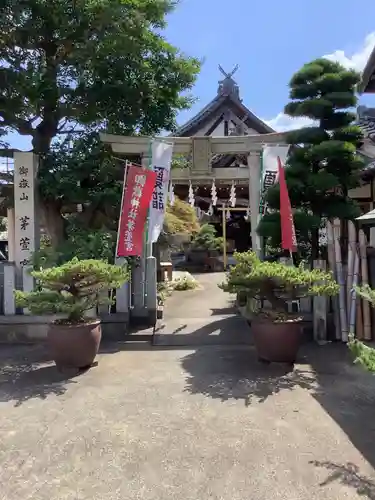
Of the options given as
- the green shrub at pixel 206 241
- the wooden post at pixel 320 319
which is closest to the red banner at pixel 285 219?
the wooden post at pixel 320 319

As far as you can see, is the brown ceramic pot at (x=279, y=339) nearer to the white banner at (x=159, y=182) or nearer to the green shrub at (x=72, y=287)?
the green shrub at (x=72, y=287)

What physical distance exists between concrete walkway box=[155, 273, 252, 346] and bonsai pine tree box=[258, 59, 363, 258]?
1.91 metres

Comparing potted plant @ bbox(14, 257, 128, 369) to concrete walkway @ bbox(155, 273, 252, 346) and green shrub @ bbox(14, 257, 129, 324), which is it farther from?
concrete walkway @ bbox(155, 273, 252, 346)

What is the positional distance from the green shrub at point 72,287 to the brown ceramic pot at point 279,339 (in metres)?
2.22

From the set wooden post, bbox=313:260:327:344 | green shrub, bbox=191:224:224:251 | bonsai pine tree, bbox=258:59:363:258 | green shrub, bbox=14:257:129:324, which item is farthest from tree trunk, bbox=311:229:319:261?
green shrub, bbox=191:224:224:251

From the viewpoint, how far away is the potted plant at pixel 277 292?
6.02 meters

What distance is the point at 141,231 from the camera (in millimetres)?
8453

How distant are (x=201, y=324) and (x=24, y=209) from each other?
13.7 feet

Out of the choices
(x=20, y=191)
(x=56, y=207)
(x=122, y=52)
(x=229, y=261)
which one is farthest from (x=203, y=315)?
(x=229, y=261)

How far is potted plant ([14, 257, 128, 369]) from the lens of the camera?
20.0 ft

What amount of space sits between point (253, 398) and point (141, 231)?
4.24 m

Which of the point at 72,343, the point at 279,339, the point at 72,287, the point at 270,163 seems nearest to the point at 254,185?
the point at 270,163

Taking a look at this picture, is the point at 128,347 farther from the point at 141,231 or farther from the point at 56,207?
the point at 56,207

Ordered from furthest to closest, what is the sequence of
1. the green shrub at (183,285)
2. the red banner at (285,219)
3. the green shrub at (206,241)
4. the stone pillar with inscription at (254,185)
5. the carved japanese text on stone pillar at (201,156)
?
1. the green shrub at (206,241)
2. the green shrub at (183,285)
3. the carved japanese text on stone pillar at (201,156)
4. the stone pillar with inscription at (254,185)
5. the red banner at (285,219)
